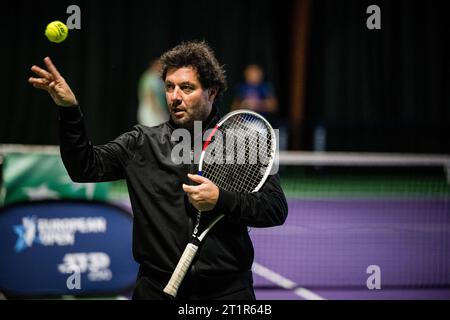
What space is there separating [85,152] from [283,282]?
10.4 ft

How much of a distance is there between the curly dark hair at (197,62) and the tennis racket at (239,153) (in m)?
0.22

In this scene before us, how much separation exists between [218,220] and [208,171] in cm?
27

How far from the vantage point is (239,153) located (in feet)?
9.91

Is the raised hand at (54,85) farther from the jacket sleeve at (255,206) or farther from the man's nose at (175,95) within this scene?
the jacket sleeve at (255,206)

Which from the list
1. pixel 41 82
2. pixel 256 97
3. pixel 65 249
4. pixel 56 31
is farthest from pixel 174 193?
pixel 256 97

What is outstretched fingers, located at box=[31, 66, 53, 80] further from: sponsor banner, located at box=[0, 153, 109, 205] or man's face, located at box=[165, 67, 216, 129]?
sponsor banner, located at box=[0, 153, 109, 205]

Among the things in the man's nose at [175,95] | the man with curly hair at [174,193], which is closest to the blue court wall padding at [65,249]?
the man with curly hair at [174,193]

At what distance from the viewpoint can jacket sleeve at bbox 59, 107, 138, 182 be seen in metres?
2.72

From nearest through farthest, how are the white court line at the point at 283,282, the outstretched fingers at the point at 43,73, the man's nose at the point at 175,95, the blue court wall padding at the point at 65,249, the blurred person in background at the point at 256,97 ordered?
the outstretched fingers at the point at 43,73, the man's nose at the point at 175,95, the blue court wall padding at the point at 65,249, the white court line at the point at 283,282, the blurred person in background at the point at 256,97

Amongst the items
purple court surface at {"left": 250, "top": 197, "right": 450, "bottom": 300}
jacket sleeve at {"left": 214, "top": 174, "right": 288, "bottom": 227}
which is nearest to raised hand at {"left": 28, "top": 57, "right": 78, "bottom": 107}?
jacket sleeve at {"left": 214, "top": 174, "right": 288, "bottom": 227}

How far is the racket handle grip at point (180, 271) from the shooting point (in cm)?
271

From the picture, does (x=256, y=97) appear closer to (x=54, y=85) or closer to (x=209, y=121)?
(x=209, y=121)

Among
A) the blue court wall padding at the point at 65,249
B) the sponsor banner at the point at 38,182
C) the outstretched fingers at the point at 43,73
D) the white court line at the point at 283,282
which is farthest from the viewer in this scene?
the white court line at the point at 283,282
